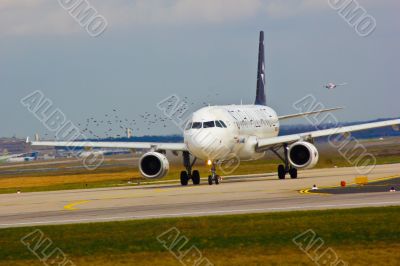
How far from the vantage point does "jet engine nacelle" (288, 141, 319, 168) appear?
190 ft

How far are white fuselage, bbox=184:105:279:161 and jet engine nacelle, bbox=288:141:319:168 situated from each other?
11.0 feet

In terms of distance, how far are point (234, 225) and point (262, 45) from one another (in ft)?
165

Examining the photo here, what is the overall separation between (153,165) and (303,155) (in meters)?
8.69

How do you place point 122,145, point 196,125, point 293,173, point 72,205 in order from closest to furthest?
point 72,205
point 196,125
point 293,173
point 122,145

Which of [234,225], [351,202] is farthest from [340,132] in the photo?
[234,225]

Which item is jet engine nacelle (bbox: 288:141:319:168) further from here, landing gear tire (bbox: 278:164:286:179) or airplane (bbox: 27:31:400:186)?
landing gear tire (bbox: 278:164:286:179)

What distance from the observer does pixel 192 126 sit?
A: 56219 millimetres

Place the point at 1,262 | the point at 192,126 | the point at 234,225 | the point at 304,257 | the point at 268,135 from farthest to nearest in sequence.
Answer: the point at 268,135, the point at 192,126, the point at 234,225, the point at 1,262, the point at 304,257

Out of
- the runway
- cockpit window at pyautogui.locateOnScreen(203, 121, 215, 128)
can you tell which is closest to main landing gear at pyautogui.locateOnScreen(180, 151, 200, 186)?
cockpit window at pyautogui.locateOnScreen(203, 121, 215, 128)

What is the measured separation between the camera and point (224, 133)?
57156 mm

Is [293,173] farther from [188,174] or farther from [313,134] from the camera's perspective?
[188,174]

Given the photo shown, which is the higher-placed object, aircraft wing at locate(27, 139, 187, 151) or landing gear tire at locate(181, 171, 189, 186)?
aircraft wing at locate(27, 139, 187, 151)

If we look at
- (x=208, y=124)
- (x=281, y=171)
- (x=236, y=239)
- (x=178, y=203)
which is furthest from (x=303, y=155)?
(x=236, y=239)

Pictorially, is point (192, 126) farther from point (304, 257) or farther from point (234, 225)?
point (304, 257)
